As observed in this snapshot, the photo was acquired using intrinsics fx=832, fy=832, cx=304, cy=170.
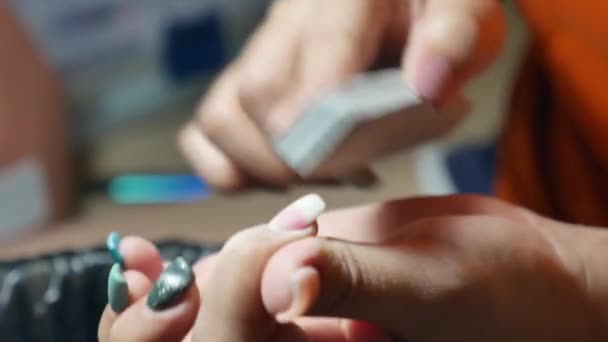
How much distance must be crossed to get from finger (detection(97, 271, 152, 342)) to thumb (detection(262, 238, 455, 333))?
0.23ft

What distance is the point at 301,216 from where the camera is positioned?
23 cm

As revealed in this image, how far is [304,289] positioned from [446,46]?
0.30ft

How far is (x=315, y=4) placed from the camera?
318 mm

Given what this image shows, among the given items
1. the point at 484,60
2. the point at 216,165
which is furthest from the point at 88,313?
the point at 484,60

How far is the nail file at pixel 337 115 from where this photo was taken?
0.21 m

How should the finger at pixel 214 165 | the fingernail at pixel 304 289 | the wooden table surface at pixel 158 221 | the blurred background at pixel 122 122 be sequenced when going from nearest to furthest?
the fingernail at pixel 304 289 → the finger at pixel 214 165 → the wooden table surface at pixel 158 221 → the blurred background at pixel 122 122

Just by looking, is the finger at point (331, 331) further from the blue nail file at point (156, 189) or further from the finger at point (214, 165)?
the blue nail file at point (156, 189)

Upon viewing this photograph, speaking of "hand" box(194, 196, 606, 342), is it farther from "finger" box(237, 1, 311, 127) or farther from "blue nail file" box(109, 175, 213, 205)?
"blue nail file" box(109, 175, 213, 205)

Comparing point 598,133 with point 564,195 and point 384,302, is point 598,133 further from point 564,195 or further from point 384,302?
point 384,302

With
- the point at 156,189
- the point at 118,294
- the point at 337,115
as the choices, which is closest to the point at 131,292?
the point at 118,294

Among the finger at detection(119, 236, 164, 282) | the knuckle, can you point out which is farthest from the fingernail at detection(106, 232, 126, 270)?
the knuckle

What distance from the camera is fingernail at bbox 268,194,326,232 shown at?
0.76ft

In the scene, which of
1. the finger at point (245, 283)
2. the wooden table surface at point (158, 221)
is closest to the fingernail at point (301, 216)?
the finger at point (245, 283)

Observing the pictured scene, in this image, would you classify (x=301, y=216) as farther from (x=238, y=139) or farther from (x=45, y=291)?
(x=45, y=291)
